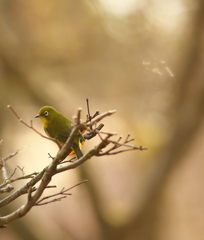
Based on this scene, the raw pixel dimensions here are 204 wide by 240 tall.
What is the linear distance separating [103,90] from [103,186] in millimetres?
1348

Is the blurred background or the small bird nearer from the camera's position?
the small bird

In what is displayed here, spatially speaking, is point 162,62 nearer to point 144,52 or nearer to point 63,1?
point 144,52

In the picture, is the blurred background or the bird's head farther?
the blurred background

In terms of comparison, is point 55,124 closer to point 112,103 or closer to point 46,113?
point 46,113

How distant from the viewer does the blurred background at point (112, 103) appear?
276cm

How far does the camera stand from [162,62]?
2.91 meters

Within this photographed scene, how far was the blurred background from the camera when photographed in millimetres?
2760

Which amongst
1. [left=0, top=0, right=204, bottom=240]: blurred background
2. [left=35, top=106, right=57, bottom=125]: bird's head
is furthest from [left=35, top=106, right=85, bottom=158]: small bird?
[left=0, top=0, right=204, bottom=240]: blurred background

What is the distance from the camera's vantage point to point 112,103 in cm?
316

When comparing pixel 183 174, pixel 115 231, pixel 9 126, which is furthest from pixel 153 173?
pixel 9 126

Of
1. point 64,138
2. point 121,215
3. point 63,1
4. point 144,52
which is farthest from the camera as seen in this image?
point 121,215

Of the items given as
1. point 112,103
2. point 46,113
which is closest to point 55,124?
point 46,113

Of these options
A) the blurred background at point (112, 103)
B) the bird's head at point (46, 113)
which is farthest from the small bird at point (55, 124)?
the blurred background at point (112, 103)

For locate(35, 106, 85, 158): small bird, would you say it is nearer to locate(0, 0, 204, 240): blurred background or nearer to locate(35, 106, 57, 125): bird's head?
locate(35, 106, 57, 125): bird's head
